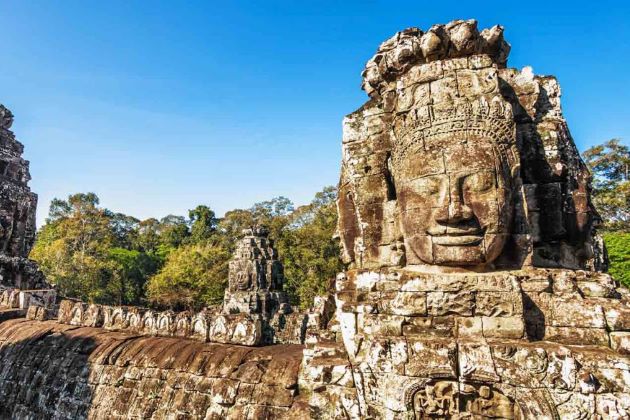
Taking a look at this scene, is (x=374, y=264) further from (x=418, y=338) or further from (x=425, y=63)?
(x=425, y=63)

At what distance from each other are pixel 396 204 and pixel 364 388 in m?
1.44

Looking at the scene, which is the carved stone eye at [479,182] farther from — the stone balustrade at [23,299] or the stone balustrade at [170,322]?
the stone balustrade at [23,299]

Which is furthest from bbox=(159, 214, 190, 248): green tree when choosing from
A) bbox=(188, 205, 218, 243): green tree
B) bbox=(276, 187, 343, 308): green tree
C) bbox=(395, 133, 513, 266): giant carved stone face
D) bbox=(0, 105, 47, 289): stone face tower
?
bbox=(395, 133, 513, 266): giant carved stone face

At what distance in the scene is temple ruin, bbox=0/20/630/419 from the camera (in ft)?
7.79

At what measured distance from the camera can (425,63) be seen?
308 cm

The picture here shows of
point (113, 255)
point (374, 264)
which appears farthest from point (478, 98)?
point (113, 255)

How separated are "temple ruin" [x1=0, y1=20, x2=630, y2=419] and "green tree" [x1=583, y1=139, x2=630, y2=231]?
2465 centimetres

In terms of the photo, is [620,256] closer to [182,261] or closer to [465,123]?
[465,123]

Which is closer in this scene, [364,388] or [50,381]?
[364,388]

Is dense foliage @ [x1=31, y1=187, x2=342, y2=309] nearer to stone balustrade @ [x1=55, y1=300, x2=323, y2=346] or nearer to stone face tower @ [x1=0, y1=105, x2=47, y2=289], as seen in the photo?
stone face tower @ [x1=0, y1=105, x2=47, y2=289]

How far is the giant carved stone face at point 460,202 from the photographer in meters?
2.66

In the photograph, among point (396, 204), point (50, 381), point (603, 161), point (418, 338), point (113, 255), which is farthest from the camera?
point (113, 255)

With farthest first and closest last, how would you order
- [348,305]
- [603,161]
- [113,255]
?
[113,255]
[603,161]
[348,305]

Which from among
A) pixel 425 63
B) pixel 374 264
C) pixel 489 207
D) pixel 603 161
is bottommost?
pixel 374 264
